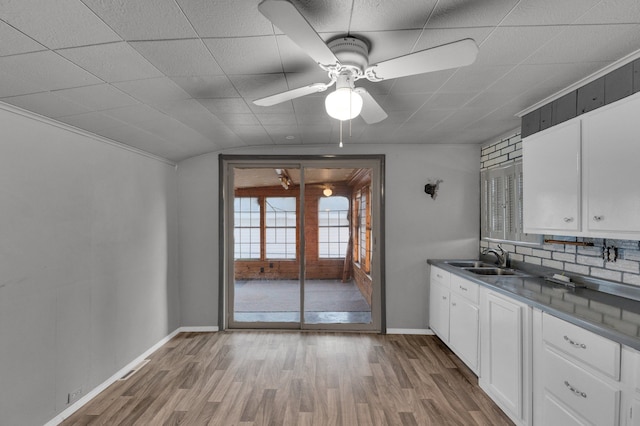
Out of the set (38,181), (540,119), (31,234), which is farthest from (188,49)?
(540,119)

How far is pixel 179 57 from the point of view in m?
1.82

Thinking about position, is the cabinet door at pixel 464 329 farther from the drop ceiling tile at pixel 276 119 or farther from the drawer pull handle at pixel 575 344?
the drop ceiling tile at pixel 276 119

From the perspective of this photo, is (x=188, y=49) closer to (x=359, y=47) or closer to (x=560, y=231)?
(x=359, y=47)

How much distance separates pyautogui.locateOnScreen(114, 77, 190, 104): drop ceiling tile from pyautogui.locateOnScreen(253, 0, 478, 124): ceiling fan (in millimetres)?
776

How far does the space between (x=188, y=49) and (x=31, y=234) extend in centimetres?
168

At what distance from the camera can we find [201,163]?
14.0ft

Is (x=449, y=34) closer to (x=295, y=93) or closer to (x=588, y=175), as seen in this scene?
(x=295, y=93)

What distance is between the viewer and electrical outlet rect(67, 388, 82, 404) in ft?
8.24

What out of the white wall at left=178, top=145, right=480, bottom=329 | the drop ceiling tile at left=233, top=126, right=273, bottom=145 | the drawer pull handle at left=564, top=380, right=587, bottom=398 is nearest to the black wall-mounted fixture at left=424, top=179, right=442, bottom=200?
the white wall at left=178, top=145, right=480, bottom=329

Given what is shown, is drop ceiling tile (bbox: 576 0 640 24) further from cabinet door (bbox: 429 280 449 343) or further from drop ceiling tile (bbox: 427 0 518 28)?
cabinet door (bbox: 429 280 449 343)

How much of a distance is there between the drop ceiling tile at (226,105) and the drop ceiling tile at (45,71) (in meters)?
0.76

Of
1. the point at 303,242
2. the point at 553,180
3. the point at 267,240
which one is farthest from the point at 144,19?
the point at 267,240

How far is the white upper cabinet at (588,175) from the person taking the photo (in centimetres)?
185

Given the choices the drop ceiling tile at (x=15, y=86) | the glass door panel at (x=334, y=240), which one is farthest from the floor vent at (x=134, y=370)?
the drop ceiling tile at (x=15, y=86)
